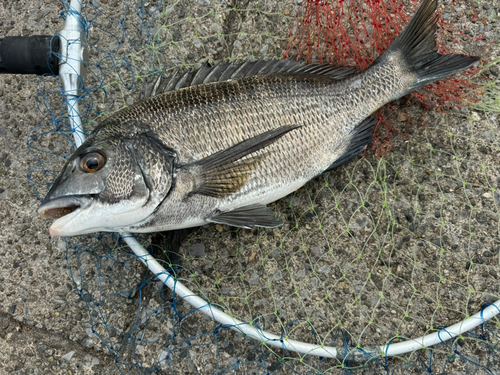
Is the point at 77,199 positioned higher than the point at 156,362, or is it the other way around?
the point at 77,199

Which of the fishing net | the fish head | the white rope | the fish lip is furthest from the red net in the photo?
the fish lip

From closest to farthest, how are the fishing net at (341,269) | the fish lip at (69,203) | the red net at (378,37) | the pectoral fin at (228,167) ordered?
the fish lip at (69,203) → the pectoral fin at (228,167) → the fishing net at (341,269) → the red net at (378,37)

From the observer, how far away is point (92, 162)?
180 centimetres

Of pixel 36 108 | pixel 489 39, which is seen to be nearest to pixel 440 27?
pixel 489 39

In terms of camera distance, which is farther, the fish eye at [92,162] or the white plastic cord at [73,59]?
the white plastic cord at [73,59]

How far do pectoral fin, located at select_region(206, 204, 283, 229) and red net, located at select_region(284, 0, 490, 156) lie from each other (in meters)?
0.83

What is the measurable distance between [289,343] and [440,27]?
2.13 metres

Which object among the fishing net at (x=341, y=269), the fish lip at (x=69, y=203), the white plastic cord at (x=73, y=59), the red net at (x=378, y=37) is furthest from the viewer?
the red net at (x=378, y=37)

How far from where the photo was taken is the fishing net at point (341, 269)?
2139 millimetres

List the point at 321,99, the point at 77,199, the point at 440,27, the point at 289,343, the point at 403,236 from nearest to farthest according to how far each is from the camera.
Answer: the point at 77,199 < the point at 289,343 < the point at 321,99 < the point at 403,236 < the point at 440,27

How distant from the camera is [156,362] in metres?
2.24

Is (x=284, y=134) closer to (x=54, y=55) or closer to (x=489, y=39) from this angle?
(x=54, y=55)

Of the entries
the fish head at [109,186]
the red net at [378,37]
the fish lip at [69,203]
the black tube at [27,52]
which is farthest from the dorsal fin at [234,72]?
the fish lip at [69,203]

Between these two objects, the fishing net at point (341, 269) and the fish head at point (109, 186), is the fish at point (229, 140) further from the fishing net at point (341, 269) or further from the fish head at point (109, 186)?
the fishing net at point (341, 269)
